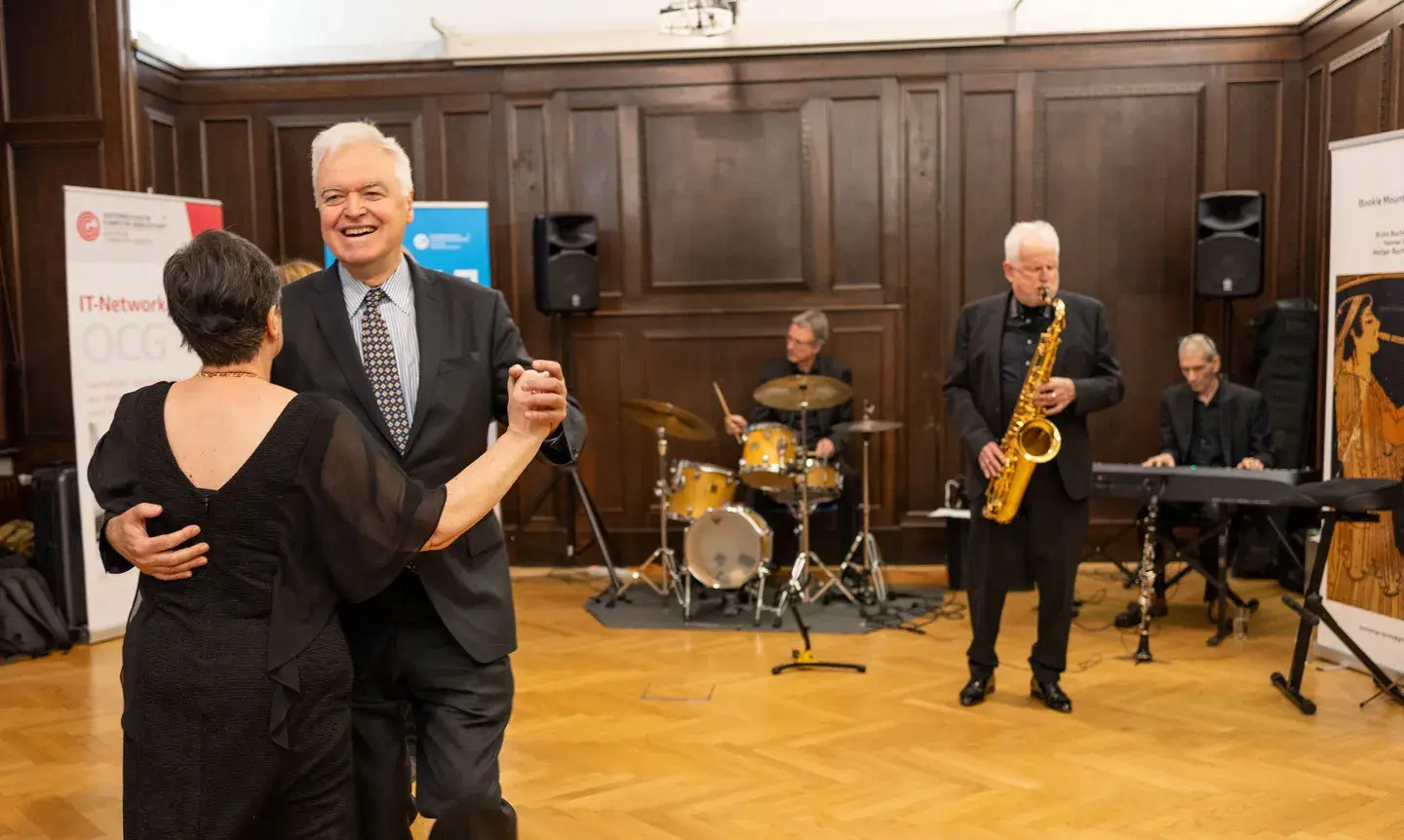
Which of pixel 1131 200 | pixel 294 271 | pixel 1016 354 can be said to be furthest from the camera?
pixel 1131 200

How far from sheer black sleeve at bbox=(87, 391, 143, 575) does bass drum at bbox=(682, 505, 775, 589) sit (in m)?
4.47

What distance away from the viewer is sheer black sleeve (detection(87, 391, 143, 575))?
193 cm

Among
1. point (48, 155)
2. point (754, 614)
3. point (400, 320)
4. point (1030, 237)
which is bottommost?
point (754, 614)

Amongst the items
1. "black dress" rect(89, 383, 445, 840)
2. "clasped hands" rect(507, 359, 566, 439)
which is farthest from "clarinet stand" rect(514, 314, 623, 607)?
"black dress" rect(89, 383, 445, 840)

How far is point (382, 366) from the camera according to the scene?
7.70 ft

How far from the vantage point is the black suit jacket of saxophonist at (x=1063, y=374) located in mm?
4543

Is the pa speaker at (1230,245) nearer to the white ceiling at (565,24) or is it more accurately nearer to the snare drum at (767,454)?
the white ceiling at (565,24)

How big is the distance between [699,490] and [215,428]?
4.73 meters

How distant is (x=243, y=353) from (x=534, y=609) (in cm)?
508

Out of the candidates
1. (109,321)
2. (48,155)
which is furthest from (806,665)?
(48,155)

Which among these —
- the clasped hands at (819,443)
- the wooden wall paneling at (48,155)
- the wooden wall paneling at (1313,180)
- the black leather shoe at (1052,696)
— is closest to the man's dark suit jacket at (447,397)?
the black leather shoe at (1052,696)

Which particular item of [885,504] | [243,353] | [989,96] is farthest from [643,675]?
[989,96]

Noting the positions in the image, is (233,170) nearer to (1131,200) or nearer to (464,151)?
(464,151)

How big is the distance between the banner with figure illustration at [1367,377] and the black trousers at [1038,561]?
4.64 ft
